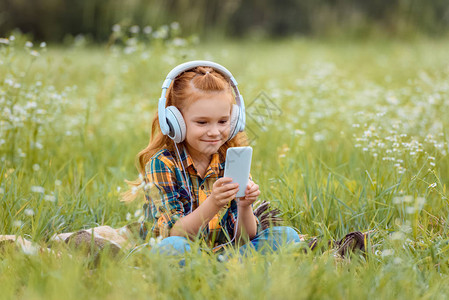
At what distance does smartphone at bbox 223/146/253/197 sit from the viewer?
2.17 meters

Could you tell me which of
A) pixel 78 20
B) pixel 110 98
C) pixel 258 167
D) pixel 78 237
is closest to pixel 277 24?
pixel 78 20

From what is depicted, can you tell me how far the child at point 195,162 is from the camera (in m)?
2.33

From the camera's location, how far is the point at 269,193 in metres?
3.08

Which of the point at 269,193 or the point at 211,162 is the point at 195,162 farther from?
the point at 269,193

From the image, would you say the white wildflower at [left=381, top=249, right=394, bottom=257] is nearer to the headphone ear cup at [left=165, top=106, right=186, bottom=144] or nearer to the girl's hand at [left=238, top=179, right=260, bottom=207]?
the girl's hand at [left=238, top=179, right=260, bottom=207]

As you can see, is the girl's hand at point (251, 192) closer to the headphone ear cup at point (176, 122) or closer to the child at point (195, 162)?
the child at point (195, 162)

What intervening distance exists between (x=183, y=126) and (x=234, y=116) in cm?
25

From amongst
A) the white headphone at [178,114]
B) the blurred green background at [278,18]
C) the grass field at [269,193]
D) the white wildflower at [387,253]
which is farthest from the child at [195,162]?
the blurred green background at [278,18]

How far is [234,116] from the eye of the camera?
244 centimetres

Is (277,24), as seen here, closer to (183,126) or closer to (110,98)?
(110,98)

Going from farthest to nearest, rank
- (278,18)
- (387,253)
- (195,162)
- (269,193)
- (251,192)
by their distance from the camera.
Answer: (278,18) → (269,193) → (195,162) → (251,192) → (387,253)

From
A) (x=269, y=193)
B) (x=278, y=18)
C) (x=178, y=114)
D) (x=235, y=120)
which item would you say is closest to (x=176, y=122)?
(x=178, y=114)

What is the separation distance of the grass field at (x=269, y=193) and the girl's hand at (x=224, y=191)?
0.83 feet

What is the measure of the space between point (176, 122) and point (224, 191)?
1.32 ft
